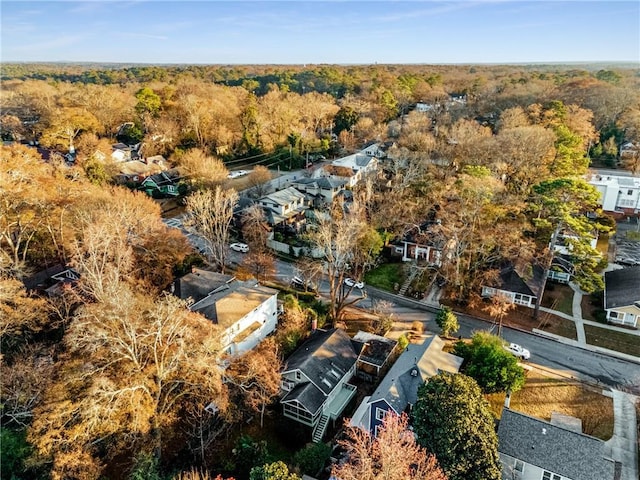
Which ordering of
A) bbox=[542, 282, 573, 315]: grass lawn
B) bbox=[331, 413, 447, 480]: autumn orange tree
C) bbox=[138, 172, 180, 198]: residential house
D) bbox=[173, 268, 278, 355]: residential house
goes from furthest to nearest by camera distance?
1. bbox=[138, 172, 180, 198]: residential house
2. bbox=[542, 282, 573, 315]: grass lawn
3. bbox=[173, 268, 278, 355]: residential house
4. bbox=[331, 413, 447, 480]: autumn orange tree

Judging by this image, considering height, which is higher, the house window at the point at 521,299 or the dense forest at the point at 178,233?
the dense forest at the point at 178,233

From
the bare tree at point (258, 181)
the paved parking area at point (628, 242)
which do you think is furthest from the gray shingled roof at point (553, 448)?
the bare tree at point (258, 181)

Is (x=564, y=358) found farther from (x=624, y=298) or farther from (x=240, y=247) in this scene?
(x=240, y=247)

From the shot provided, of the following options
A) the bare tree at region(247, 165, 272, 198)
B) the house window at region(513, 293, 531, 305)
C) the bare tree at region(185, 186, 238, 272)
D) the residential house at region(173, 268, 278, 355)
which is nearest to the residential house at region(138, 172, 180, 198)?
the bare tree at region(247, 165, 272, 198)

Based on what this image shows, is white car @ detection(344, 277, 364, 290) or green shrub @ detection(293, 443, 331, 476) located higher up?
white car @ detection(344, 277, 364, 290)

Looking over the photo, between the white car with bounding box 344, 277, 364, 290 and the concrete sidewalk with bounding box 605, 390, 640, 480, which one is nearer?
the concrete sidewalk with bounding box 605, 390, 640, 480

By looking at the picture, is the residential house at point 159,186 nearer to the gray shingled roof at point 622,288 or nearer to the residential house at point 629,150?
the gray shingled roof at point 622,288

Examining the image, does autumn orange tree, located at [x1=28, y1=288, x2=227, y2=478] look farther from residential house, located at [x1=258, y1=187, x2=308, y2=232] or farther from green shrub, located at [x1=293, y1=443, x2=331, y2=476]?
residential house, located at [x1=258, y1=187, x2=308, y2=232]
